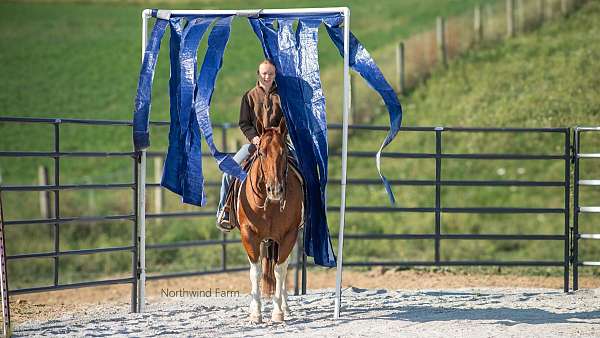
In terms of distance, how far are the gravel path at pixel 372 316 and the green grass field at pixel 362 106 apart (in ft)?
16.2

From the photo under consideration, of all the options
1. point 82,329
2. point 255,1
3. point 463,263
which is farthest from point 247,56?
point 82,329

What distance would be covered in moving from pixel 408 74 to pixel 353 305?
15392mm

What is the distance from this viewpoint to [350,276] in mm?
13016

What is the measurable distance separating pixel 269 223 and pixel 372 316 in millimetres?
1357

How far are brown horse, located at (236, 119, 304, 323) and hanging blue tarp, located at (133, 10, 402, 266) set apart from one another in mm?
196

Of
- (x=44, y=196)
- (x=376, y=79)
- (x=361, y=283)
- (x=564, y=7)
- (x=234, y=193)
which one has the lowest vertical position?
(x=361, y=283)

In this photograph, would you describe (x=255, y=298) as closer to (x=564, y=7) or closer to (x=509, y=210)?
(x=509, y=210)

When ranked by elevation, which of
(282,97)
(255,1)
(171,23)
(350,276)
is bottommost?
(350,276)

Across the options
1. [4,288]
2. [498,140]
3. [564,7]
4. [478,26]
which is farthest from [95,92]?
[4,288]

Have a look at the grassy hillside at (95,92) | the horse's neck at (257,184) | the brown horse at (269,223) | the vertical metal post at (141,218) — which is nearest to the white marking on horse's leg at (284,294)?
the brown horse at (269,223)

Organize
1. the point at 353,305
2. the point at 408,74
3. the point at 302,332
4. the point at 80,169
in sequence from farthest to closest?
the point at 408,74 < the point at 80,169 < the point at 353,305 < the point at 302,332

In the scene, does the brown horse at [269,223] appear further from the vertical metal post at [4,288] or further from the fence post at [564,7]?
the fence post at [564,7]

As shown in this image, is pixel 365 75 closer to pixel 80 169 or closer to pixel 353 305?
pixel 353 305

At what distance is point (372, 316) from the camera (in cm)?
886
